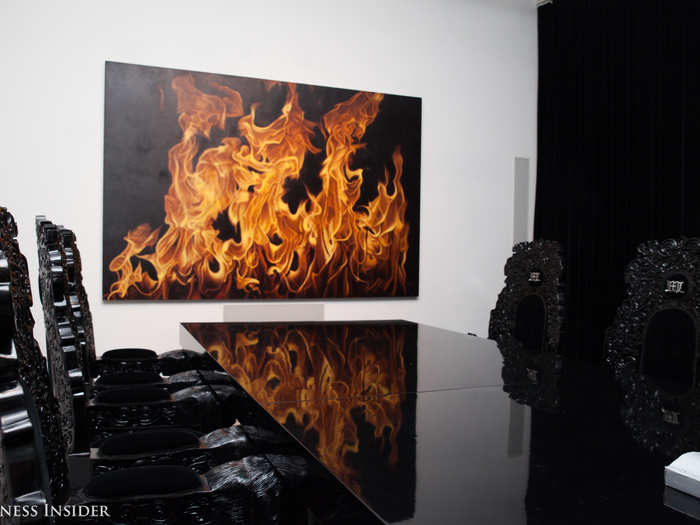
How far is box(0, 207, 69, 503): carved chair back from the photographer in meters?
0.79

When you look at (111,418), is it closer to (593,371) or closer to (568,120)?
(593,371)

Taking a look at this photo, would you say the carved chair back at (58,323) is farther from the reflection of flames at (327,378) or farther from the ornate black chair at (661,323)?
the ornate black chair at (661,323)

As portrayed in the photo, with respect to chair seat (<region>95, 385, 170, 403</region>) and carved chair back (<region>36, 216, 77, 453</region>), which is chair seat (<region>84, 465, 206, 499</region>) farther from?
chair seat (<region>95, 385, 170, 403</region>)

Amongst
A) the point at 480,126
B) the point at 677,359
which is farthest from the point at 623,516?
the point at 480,126

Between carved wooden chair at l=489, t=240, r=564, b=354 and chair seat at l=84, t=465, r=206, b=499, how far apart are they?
1.82m

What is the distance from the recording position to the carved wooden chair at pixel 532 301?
3105 millimetres

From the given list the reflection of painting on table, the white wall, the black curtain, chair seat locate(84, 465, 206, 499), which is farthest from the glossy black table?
the black curtain

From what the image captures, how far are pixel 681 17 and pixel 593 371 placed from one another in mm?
3457

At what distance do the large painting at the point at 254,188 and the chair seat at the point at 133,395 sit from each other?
85.1 inches

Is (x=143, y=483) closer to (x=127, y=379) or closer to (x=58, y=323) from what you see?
(x=58, y=323)

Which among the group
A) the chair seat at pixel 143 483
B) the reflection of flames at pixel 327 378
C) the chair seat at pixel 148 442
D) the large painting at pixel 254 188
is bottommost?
the chair seat at pixel 148 442

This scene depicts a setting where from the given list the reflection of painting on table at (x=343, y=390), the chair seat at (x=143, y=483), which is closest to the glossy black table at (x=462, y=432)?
the reflection of painting on table at (x=343, y=390)

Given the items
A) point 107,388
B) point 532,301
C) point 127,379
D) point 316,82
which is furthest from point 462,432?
point 316,82

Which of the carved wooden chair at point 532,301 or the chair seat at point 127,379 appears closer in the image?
the chair seat at point 127,379
